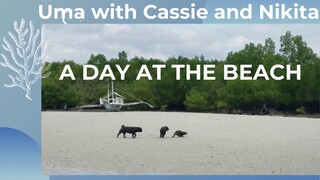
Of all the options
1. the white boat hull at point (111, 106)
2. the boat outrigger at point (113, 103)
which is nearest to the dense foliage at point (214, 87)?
the boat outrigger at point (113, 103)

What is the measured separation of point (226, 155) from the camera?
1404 cm

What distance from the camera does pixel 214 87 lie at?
17.7 meters

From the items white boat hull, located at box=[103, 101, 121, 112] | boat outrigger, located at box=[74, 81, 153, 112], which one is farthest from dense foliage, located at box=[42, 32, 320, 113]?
white boat hull, located at box=[103, 101, 121, 112]

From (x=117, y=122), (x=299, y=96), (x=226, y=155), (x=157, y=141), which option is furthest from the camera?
(x=299, y=96)

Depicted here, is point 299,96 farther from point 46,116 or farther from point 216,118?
point 46,116

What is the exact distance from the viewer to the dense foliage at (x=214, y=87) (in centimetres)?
1513

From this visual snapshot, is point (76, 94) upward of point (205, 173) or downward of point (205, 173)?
upward

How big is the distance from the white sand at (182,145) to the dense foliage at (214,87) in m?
0.64

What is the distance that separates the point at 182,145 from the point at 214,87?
9.26 feet

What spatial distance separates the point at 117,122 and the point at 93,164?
23.1 ft

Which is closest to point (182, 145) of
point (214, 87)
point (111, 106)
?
point (214, 87)

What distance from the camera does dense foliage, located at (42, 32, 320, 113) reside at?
15.1 metres

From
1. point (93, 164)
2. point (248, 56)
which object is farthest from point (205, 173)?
point (248, 56)

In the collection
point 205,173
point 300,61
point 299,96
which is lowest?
point 205,173
